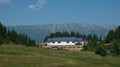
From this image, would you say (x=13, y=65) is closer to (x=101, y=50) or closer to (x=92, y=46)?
(x=101, y=50)

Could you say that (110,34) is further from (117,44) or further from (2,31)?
(117,44)

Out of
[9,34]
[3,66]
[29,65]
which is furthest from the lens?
[9,34]

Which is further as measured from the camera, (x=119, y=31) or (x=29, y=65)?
(x=119, y=31)

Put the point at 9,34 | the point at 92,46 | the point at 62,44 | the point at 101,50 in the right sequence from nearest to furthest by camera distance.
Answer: the point at 101,50 → the point at 92,46 → the point at 9,34 → the point at 62,44

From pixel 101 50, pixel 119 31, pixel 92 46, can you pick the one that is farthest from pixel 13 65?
pixel 119 31

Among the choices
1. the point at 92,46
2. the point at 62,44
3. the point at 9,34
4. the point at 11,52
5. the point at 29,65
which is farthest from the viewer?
the point at 62,44

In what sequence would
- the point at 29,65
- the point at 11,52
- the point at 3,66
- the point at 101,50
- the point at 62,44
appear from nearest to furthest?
the point at 3,66 → the point at 29,65 → the point at 11,52 → the point at 101,50 → the point at 62,44

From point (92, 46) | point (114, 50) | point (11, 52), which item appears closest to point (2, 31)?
point (92, 46)

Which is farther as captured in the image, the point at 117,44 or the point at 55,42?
the point at 55,42

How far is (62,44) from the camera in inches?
7594

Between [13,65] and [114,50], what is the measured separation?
2246 inches

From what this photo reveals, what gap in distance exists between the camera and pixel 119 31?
14300 centimetres

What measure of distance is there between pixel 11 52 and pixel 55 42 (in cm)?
13499

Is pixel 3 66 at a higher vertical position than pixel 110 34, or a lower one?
lower
